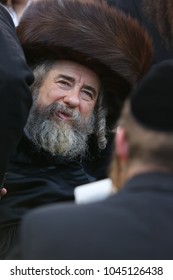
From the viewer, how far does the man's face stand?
14.0 ft

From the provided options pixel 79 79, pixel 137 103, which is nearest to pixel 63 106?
pixel 79 79

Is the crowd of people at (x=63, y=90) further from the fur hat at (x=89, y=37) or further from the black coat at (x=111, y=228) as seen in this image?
the black coat at (x=111, y=228)

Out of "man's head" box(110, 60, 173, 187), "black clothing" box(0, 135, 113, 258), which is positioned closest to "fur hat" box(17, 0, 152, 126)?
"black clothing" box(0, 135, 113, 258)

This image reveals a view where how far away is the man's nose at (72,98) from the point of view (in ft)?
14.0

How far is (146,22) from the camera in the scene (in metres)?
4.39

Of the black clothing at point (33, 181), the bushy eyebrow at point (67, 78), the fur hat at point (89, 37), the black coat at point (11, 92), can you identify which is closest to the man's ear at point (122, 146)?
the black coat at point (11, 92)

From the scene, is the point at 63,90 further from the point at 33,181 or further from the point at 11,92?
the point at 11,92

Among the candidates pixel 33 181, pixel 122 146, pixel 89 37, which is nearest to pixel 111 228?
pixel 122 146

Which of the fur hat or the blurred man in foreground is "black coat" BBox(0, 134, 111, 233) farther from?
the blurred man in foreground

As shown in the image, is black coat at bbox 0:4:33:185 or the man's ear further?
black coat at bbox 0:4:33:185

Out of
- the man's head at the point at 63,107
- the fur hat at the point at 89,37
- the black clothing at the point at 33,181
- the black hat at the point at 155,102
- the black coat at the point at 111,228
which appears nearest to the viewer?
the black coat at the point at 111,228

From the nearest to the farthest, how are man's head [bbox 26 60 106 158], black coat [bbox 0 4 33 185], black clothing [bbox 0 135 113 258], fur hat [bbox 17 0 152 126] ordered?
black coat [bbox 0 4 33 185] → black clothing [bbox 0 135 113 258] → fur hat [bbox 17 0 152 126] → man's head [bbox 26 60 106 158]

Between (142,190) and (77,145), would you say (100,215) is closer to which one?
(142,190)

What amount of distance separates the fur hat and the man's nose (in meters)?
0.17
